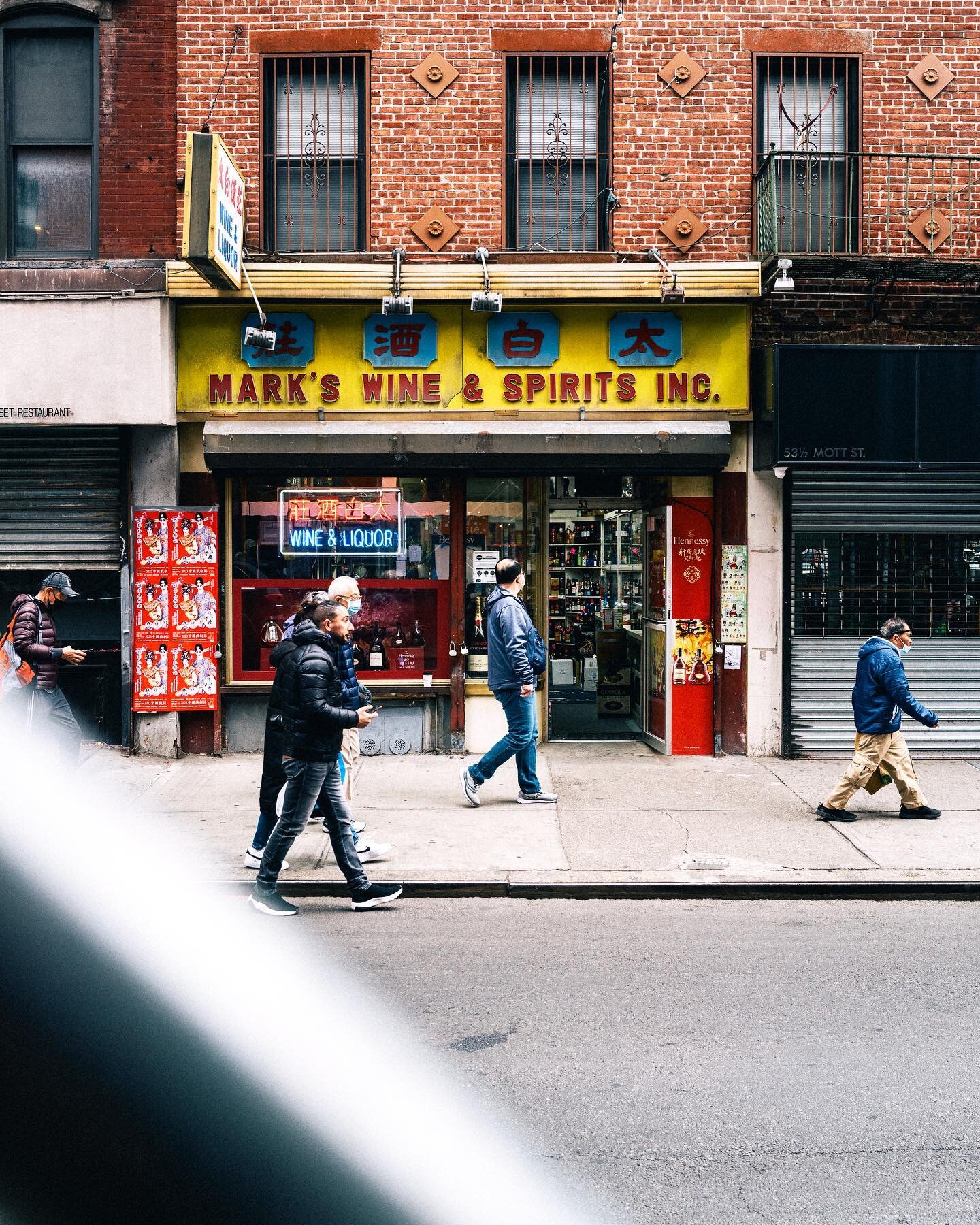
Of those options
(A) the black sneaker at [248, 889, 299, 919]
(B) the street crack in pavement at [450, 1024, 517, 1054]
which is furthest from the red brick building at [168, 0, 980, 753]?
(B) the street crack in pavement at [450, 1024, 517, 1054]

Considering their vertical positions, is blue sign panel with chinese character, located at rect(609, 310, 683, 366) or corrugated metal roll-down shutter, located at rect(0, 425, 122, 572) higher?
blue sign panel with chinese character, located at rect(609, 310, 683, 366)

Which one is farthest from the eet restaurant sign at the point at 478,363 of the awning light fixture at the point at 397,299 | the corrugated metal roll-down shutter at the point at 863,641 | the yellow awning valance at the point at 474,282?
the corrugated metal roll-down shutter at the point at 863,641

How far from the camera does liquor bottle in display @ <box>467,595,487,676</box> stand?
1184 cm

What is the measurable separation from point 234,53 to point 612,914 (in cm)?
919

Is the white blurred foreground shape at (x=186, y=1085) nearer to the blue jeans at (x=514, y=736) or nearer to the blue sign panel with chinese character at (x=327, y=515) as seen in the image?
the blue jeans at (x=514, y=736)

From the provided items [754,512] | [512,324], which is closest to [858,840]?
[754,512]

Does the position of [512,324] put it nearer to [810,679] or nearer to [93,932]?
[810,679]

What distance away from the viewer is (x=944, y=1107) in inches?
178

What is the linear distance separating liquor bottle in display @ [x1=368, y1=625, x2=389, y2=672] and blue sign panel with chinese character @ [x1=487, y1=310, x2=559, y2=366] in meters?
3.05

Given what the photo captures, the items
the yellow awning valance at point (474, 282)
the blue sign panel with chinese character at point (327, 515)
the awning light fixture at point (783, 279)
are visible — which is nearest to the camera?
the awning light fixture at point (783, 279)

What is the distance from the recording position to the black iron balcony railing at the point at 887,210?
11.5 m

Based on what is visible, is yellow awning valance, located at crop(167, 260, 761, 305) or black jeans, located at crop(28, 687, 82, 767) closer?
black jeans, located at crop(28, 687, 82, 767)

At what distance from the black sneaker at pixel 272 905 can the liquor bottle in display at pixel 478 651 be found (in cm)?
502

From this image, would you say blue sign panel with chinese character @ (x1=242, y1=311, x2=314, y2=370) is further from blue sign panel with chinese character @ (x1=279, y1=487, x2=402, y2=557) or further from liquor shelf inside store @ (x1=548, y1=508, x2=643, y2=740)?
liquor shelf inside store @ (x1=548, y1=508, x2=643, y2=740)
